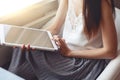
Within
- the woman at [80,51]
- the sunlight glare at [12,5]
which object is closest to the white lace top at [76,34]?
the woman at [80,51]

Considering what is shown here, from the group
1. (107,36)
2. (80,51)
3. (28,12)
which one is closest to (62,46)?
(80,51)

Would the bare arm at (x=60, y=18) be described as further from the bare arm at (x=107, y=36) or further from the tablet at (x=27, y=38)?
the bare arm at (x=107, y=36)

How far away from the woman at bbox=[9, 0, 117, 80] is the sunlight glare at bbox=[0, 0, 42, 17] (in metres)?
0.29

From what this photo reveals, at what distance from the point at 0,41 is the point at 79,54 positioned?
36 centimetres

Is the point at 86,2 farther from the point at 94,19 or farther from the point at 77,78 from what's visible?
the point at 77,78

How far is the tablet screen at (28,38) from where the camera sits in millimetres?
958

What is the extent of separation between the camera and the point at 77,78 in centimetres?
100

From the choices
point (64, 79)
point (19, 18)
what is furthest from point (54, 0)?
point (64, 79)

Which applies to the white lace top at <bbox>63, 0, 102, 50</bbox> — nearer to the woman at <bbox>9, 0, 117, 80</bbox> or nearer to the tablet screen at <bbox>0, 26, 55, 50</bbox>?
the woman at <bbox>9, 0, 117, 80</bbox>

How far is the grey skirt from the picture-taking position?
998mm

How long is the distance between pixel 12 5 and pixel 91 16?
543 mm

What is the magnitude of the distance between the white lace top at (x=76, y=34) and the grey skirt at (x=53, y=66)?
8 centimetres

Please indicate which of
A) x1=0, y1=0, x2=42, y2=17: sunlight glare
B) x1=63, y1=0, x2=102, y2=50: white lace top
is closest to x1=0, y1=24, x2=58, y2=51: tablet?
x1=63, y1=0, x2=102, y2=50: white lace top

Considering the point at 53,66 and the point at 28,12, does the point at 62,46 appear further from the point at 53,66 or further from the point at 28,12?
the point at 28,12
